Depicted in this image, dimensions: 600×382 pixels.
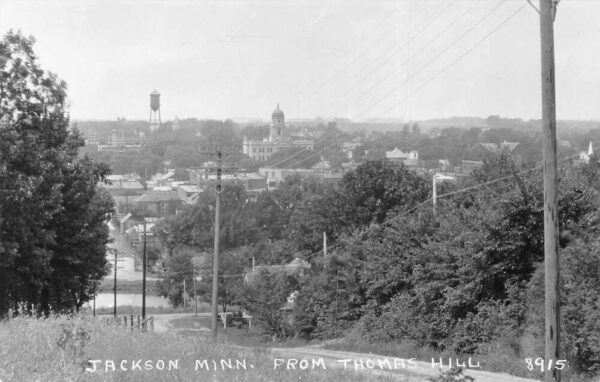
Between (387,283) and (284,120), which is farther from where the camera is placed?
(284,120)

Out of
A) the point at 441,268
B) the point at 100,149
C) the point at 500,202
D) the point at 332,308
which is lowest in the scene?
the point at 332,308

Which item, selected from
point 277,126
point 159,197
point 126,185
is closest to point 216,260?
point 159,197

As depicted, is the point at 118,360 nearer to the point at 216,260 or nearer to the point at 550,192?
the point at 550,192

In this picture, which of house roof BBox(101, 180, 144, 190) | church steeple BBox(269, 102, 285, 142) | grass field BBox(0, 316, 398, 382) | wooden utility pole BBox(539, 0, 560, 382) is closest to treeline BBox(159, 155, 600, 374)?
wooden utility pole BBox(539, 0, 560, 382)

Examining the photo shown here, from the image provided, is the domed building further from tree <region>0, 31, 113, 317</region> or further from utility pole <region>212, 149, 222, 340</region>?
tree <region>0, 31, 113, 317</region>

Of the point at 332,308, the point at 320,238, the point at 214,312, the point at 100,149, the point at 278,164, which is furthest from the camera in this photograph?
the point at 100,149

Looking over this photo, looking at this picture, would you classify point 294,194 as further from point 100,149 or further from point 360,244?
point 100,149

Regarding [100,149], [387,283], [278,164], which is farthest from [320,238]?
[100,149]
